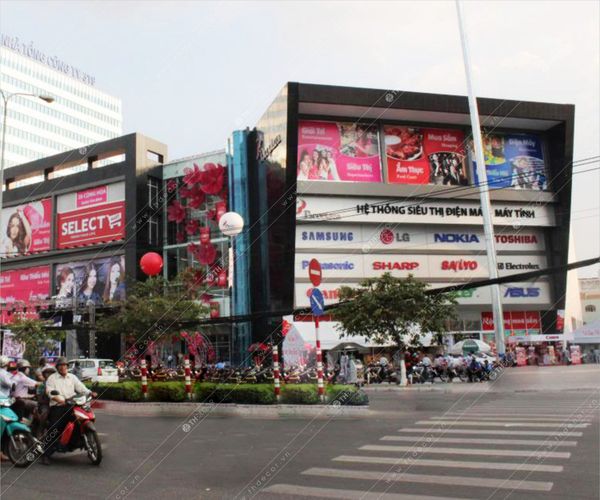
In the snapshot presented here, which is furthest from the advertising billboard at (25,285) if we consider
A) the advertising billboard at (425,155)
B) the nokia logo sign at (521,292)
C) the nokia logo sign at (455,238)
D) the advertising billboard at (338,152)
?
the nokia logo sign at (521,292)

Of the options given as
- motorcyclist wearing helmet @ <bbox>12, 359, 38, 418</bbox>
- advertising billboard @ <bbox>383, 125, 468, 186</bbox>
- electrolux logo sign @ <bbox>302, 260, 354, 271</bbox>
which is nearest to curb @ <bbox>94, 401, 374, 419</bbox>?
motorcyclist wearing helmet @ <bbox>12, 359, 38, 418</bbox>

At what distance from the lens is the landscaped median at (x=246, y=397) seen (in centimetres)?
1432

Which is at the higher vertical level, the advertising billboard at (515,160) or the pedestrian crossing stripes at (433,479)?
the advertising billboard at (515,160)

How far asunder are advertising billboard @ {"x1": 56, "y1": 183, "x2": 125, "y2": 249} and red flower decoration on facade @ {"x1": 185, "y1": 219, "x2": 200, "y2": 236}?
16.4 ft

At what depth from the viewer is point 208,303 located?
39531 mm

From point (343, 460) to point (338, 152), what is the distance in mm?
34517

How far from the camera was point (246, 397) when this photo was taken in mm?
14859

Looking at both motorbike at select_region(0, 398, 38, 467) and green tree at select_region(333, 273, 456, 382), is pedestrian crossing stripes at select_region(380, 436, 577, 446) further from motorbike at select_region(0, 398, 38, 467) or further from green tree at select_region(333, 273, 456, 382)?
green tree at select_region(333, 273, 456, 382)

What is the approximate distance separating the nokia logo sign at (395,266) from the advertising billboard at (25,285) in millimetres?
26267

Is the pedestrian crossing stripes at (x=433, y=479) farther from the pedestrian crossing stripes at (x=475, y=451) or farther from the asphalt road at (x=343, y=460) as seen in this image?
the pedestrian crossing stripes at (x=475, y=451)

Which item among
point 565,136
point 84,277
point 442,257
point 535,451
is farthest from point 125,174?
point 535,451

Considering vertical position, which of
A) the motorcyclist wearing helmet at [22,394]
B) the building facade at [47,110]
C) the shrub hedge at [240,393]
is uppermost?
the building facade at [47,110]

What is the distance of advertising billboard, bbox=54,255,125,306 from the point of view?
43.4 m

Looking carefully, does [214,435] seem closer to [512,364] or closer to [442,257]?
[512,364]
